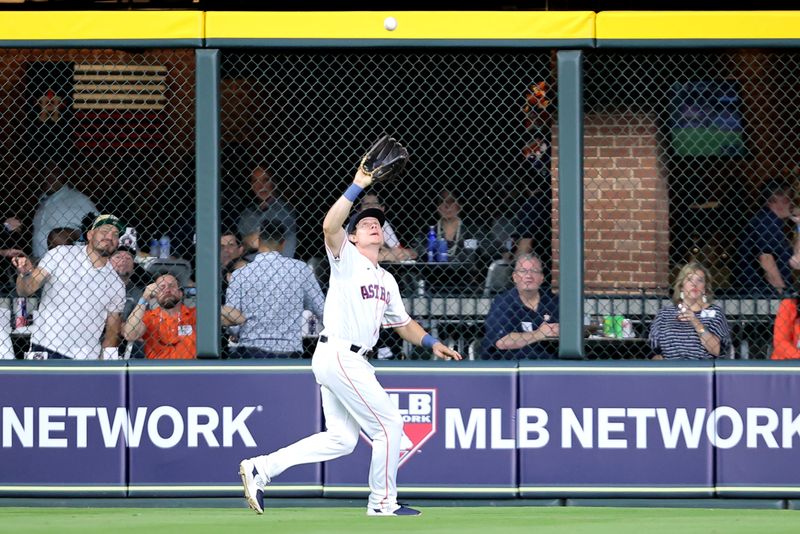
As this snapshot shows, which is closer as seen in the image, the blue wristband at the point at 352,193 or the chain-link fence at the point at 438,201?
the blue wristband at the point at 352,193

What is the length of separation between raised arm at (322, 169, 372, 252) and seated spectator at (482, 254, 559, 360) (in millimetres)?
1690

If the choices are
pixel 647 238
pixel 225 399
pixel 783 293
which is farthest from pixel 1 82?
pixel 783 293

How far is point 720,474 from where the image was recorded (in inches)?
302

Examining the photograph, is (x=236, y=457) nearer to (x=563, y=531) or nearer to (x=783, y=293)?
(x=563, y=531)

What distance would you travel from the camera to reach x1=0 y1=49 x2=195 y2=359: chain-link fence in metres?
8.12

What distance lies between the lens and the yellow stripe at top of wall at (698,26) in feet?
25.2

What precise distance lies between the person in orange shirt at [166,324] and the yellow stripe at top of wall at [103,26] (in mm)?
1503

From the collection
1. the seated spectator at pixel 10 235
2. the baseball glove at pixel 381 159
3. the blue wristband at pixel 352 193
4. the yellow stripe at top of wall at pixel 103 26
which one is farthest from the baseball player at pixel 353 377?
the seated spectator at pixel 10 235

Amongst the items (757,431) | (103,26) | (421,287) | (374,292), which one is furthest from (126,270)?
(757,431)

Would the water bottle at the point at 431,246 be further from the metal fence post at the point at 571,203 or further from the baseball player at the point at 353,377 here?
the baseball player at the point at 353,377

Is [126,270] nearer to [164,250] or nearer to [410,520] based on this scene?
[164,250]

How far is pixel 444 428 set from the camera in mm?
7758

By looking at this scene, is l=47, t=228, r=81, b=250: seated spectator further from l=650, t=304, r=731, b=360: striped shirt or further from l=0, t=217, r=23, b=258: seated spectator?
l=650, t=304, r=731, b=360: striped shirt
